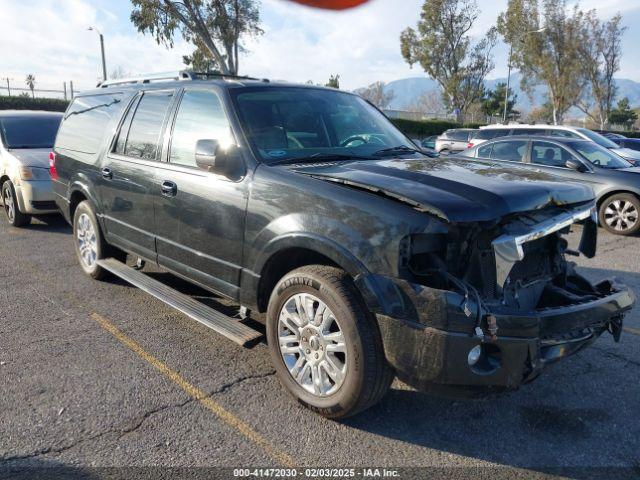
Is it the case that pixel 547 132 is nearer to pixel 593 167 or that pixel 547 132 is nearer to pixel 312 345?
pixel 593 167

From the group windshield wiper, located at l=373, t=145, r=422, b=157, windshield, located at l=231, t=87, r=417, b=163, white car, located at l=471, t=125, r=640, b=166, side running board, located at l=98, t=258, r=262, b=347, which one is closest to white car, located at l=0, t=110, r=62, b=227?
side running board, located at l=98, t=258, r=262, b=347

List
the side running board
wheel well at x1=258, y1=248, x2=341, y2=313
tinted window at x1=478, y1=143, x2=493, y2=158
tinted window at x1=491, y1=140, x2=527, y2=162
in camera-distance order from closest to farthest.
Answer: wheel well at x1=258, y1=248, x2=341, y2=313
the side running board
tinted window at x1=491, y1=140, x2=527, y2=162
tinted window at x1=478, y1=143, x2=493, y2=158

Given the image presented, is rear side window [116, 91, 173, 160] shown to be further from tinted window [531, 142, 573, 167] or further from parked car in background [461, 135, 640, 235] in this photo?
tinted window [531, 142, 573, 167]

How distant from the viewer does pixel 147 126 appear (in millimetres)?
4562

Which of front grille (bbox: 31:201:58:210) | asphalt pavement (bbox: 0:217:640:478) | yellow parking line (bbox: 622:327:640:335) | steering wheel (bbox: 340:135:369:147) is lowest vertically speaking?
asphalt pavement (bbox: 0:217:640:478)

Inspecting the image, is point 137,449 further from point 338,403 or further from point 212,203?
point 212,203

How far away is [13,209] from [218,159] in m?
6.18

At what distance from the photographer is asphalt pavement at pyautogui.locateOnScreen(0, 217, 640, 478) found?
273 cm

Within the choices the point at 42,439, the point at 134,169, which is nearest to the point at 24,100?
the point at 134,169

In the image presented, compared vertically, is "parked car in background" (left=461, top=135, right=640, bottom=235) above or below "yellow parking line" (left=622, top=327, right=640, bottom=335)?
above

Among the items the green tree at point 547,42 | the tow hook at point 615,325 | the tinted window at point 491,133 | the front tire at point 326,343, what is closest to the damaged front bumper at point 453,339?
the front tire at point 326,343

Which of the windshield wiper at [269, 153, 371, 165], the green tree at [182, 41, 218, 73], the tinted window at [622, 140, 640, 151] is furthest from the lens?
the green tree at [182, 41, 218, 73]

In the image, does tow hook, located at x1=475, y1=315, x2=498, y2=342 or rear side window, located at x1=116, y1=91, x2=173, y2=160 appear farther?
rear side window, located at x1=116, y1=91, x2=173, y2=160

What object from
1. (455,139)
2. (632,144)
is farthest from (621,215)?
(632,144)
